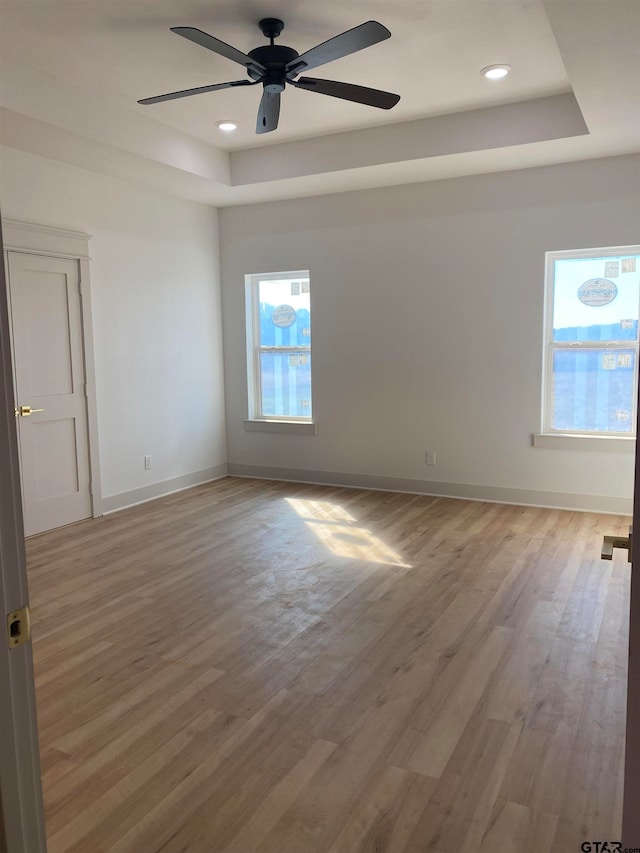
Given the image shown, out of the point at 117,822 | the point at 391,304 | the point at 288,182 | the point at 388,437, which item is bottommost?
the point at 117,822

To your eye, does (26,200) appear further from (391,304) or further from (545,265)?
(545,265)

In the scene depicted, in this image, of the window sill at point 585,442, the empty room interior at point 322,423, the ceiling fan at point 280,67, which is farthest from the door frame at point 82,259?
the window sill at point 585,442

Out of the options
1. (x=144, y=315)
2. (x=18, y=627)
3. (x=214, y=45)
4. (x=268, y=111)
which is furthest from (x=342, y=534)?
(x=18, y=627)

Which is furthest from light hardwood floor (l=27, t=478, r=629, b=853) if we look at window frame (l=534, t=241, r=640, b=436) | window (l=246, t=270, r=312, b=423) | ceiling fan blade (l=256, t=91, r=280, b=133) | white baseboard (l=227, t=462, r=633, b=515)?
ceiling fan blade (l=256, t=91, r=280, b=133)

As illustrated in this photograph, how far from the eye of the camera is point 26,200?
14.9 ft

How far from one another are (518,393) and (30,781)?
490 cm

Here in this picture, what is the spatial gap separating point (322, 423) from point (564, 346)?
2336mm

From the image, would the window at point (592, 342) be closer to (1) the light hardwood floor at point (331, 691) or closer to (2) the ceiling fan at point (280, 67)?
(1) the light hardwood floor at point (331, 691)

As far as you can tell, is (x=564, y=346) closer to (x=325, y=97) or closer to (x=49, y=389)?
(x=325, y=97)

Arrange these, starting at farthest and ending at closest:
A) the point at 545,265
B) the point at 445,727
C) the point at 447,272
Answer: the point at 447,272 < the point at 545,265 < the point at 445,727

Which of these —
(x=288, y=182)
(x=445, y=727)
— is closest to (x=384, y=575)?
(x=445, y=727)

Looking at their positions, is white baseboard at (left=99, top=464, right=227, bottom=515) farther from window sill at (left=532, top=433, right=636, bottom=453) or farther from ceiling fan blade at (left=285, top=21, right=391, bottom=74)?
ceiling fan blade at (left=285, top=21, right=391, bottom=74)

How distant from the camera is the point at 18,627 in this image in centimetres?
102

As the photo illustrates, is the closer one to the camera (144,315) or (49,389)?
(49,389)
